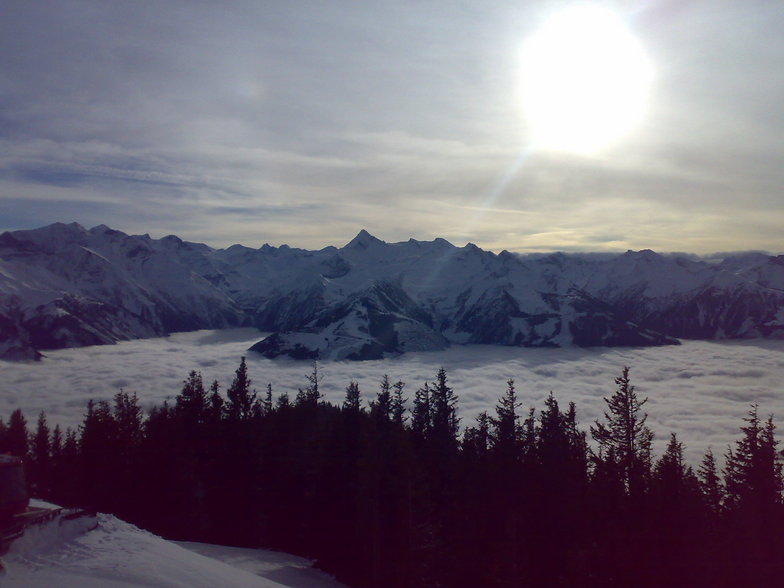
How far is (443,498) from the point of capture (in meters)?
41.9

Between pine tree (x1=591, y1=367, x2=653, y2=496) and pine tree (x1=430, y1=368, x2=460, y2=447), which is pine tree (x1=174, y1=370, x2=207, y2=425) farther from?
pine tree (x1=591, y1=367, x2=653, y2=496)

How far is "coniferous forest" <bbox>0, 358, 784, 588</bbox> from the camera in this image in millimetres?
30984

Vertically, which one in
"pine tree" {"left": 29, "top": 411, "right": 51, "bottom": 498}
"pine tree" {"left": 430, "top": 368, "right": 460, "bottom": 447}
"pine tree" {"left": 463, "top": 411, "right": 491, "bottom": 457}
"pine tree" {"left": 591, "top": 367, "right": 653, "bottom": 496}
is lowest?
"pine tree" {"left": 29, "top": 411, "right": 51, "bottom": 498}

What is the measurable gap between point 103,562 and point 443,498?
27.8 meters

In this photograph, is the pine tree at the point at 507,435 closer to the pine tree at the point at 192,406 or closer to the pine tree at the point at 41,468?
the pine tree at the point at 192,406

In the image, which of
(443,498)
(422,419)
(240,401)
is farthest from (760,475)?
(240,401)

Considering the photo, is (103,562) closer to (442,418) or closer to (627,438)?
(627,438)

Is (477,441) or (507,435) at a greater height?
(507,435)

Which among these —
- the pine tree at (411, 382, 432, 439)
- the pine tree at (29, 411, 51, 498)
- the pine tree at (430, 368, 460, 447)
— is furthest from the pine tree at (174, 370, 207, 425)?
the pine tree at (430, 368, 460, 447)

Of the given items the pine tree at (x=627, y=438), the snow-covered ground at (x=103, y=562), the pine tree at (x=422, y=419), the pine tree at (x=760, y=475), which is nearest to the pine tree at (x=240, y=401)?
the pine tree at (x=422, y=419)

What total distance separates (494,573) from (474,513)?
4.40 metres

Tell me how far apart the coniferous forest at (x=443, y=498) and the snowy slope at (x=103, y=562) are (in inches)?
594

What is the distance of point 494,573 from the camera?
31.4 metres

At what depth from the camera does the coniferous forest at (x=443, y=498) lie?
102 ft
